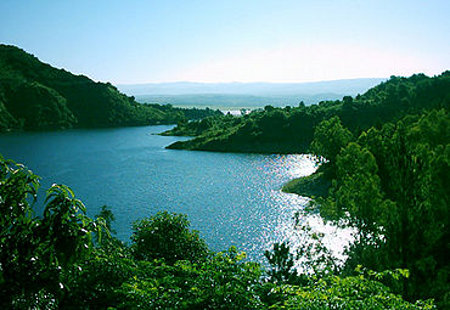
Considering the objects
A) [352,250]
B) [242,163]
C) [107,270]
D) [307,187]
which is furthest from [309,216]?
[242,163]

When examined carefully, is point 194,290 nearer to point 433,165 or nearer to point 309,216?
point 433,165

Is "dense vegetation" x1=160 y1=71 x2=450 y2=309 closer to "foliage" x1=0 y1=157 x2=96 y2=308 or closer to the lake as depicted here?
the lake

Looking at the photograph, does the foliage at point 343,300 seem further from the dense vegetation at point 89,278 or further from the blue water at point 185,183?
the blue water at point 185,183

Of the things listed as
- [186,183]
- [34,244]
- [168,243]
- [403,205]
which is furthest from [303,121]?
[34,244]

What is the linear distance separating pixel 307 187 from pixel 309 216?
41.6ft

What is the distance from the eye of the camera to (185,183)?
57531mm

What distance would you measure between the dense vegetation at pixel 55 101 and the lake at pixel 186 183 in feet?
147

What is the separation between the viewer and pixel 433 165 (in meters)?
20.0

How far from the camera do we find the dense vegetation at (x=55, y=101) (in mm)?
149250

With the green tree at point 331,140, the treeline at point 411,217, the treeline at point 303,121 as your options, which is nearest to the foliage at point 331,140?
the green tree at point 331,140

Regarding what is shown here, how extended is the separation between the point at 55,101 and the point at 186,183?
123m

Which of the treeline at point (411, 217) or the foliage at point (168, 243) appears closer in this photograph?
the treeline at point (411, 217)

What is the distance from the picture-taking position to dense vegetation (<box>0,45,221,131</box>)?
149250mm

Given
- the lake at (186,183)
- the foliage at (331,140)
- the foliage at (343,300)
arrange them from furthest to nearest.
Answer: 1. the foliage at (331,140)
2. the lake at (186,183)
3. the foliage at (343,300)
